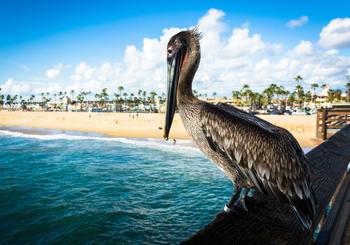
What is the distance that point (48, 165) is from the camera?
62.1ft

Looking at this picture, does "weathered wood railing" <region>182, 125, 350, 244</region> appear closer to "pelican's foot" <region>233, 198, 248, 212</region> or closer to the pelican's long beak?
"pelican's foot" <region>233, 198, 248, 212</region>

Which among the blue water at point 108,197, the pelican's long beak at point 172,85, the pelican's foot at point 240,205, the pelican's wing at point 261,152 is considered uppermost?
the pelican's long beak at point 172,85

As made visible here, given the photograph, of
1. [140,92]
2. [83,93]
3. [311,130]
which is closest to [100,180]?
[311,130]

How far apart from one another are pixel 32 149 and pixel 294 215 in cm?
2690

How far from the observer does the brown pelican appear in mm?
2121

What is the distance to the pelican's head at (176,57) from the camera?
267cm

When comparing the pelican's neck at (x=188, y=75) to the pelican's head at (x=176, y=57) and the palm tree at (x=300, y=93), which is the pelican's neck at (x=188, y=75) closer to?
the pelican's head at (x=176, y=57)

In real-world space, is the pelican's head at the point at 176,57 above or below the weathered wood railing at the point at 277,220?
above

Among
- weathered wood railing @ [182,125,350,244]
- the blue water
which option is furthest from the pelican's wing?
the blue water

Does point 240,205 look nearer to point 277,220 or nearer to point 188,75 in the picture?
point 277,220

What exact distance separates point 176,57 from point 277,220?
173cm

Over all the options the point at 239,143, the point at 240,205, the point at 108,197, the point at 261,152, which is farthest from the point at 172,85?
the point at 108,197

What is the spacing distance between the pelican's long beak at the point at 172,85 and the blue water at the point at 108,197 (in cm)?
624

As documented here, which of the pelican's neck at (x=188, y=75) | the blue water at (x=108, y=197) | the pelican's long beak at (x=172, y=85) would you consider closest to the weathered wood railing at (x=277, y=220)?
the pelican's long beak at (x=172, y=85)
